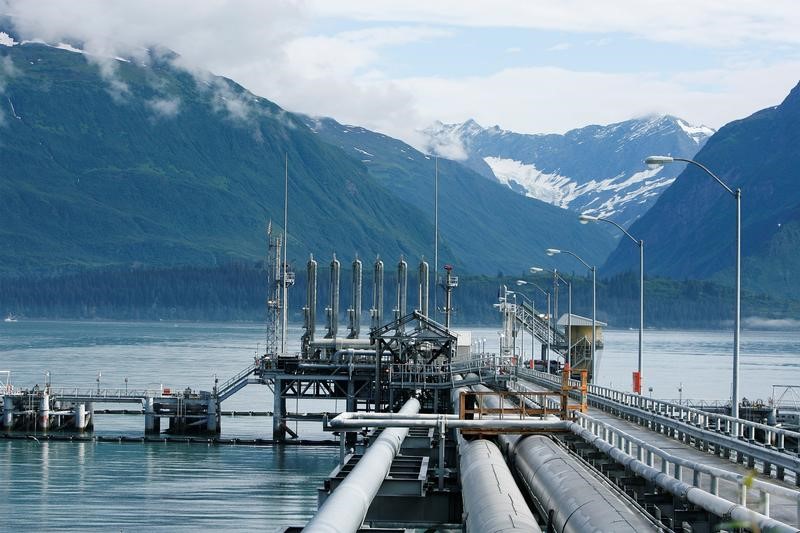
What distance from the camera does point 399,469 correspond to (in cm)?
4288

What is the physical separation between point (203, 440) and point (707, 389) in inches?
3493

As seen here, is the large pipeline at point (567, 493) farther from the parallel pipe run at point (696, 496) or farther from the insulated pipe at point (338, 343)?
the insulated pipe at point (338, 343)

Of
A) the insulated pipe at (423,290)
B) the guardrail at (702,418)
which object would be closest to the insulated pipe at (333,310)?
the insulated pipe at (423,290)

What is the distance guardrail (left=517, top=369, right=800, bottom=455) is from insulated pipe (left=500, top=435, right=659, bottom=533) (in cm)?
571

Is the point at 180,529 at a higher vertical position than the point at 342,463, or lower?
lower

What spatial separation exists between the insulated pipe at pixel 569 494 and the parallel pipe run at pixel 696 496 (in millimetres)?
864

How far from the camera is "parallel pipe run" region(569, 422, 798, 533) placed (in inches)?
688

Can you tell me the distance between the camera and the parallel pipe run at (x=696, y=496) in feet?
57.3

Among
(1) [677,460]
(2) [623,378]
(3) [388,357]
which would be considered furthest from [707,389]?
(1) [677,460]

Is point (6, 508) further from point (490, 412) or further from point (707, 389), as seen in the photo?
point (707, 389)

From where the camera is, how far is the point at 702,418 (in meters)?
50.2

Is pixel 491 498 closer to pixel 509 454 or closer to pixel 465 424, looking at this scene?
pixel 509 454

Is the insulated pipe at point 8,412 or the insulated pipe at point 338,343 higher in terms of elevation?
the insulated pipe at point 338,343

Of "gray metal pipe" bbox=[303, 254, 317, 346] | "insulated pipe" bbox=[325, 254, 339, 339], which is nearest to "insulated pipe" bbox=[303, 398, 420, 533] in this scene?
"gray metal pipe" bbox=[303, 254, 317, 346]
